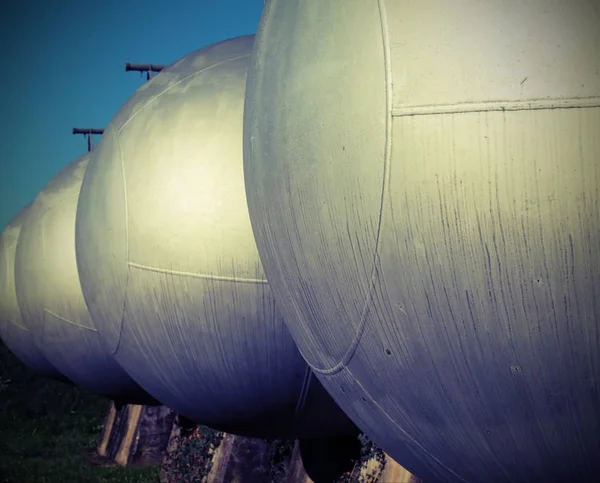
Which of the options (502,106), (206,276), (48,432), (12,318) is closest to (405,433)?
(502,106)

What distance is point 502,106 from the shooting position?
2.05 metres

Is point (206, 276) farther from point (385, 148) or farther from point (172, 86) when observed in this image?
point (385, 148)

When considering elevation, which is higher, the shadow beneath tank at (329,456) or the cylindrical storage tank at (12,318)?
the cylindrical storage tank at (12,318)

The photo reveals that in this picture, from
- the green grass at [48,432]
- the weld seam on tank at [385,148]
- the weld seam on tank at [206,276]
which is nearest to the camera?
the weld seam on tank at [385,148]

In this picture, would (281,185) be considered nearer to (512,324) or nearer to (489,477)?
(512,324)

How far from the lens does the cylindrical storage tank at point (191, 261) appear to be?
4031 mm

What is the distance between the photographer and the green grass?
12281 millimetres

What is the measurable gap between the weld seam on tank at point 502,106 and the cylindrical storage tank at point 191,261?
6.30 ft

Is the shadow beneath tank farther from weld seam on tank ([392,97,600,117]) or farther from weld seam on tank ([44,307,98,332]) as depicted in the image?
weld seam on tank ([392,97,600,117])

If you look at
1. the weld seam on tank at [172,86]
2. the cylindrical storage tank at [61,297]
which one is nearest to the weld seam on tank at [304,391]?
the weld seam on tank at [172,86]

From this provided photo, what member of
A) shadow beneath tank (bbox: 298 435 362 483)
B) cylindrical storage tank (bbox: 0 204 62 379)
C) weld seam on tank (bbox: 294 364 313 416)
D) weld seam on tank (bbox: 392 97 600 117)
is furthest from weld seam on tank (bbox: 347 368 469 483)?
cylindrical storage tank (bbox: 0 204 62 379)

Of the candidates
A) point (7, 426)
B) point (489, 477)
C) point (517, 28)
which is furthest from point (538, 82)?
point (7, 426)

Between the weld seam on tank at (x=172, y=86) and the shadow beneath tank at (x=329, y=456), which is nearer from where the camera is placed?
the weld seam on tank at (x=172, y=86)

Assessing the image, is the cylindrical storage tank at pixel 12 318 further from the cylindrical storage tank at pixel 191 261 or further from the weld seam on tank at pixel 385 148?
the weld seam on tank at pixel 385 148
